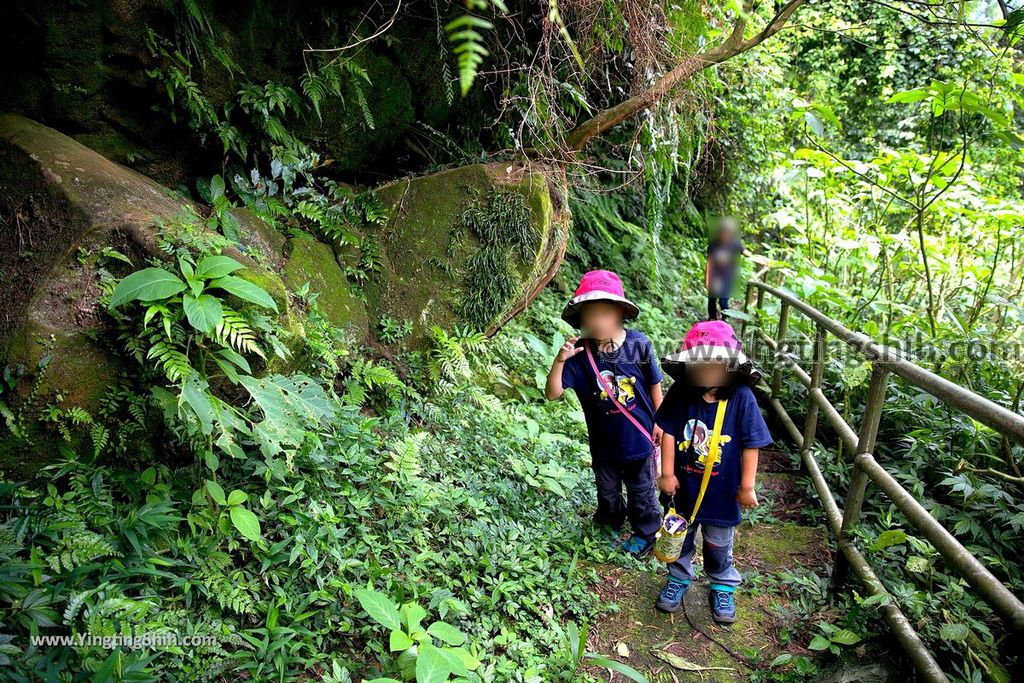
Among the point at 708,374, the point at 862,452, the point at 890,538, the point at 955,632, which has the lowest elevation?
the point at 955,632

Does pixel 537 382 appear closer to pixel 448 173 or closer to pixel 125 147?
pixel 448 173

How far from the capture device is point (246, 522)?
2521mm

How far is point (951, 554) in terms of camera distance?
2.09 m

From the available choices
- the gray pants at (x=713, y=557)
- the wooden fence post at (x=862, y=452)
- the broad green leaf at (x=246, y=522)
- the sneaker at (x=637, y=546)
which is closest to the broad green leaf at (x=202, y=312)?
the broad green leaf at (x=246, y=522)

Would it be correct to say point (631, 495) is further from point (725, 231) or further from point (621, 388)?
point (725, 231)

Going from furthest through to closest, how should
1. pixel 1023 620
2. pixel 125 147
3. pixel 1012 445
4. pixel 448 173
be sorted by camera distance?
pixel 448 173 → pixel 125 147 → pixel 1012 445 → pixel 1023 620

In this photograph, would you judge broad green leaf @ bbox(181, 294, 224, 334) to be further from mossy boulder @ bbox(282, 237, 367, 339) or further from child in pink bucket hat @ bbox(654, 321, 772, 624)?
child in pink bucket hat @ bbox(654, 321, 772, 624)

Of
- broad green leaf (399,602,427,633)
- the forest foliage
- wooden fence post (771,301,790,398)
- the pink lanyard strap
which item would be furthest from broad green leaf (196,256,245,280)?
wooden fence post (771,301,790,398)

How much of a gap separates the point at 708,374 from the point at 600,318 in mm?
695

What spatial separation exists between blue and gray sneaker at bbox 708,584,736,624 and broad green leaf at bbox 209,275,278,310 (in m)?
2.78

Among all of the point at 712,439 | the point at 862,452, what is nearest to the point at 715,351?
the point at 712,439

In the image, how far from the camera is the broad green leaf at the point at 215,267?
2.59m

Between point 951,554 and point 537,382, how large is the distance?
3.34 metres

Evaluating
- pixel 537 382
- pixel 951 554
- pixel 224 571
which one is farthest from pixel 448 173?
pixel 951 554
